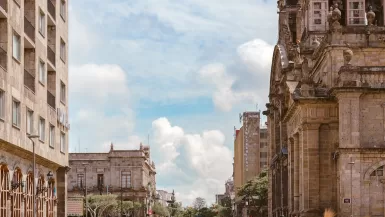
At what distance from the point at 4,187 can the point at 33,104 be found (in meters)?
6.00

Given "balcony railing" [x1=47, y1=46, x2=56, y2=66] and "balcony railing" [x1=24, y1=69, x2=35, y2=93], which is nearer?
"balcony railing" [x1=24, y1=69, x2=35, y2=93]

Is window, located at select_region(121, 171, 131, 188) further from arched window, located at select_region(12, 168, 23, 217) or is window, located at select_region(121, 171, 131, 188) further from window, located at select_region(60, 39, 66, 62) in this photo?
arched window, located at select_region(12, 168, 23, 217)

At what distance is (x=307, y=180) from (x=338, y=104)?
6.14 metres

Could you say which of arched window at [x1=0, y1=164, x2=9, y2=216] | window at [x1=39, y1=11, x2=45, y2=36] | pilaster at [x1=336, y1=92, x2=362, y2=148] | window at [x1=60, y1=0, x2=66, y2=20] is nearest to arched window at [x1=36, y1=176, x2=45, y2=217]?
arched window at [x1=0, y1=164, x2=9, y2=216]

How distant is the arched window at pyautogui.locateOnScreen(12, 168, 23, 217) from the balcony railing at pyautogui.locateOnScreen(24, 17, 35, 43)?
7.11 meters

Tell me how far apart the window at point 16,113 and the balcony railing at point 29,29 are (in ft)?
14.5

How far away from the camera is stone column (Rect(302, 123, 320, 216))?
56969mm

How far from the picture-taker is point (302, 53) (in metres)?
68.6

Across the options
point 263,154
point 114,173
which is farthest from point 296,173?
point 263,154

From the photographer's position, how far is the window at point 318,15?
67625 mm

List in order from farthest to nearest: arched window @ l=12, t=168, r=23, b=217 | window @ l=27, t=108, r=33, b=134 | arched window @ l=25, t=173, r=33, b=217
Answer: arched window @ l=25, t=173, r=33, b=217 < window @ l=27, t=108, r=33, b=134 < arched window @ l=12, t=168, r=23, b=217

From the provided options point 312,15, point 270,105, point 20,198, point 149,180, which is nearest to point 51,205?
point 20,198

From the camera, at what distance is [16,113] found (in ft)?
132

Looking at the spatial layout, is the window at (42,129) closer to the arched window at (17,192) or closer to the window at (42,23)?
the arched window at (17,192)
